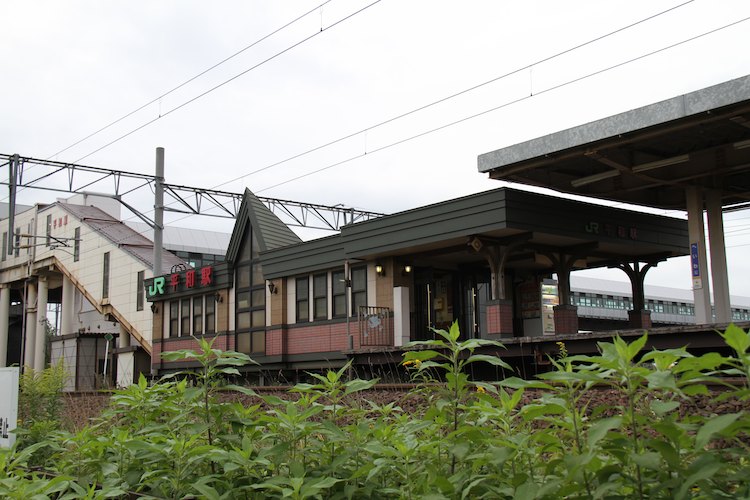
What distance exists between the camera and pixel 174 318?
1232 inches

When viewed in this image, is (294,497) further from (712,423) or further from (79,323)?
(79,323)

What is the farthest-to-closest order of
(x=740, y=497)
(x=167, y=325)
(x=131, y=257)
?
1. (x=131, y=257)
2. (x=167, y=325)
3. (x=740, y=497)

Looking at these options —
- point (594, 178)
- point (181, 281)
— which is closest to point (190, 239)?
point (181, 281)

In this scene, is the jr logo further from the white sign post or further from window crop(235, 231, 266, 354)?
the white sign post

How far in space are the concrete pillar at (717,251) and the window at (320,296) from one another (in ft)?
35.8

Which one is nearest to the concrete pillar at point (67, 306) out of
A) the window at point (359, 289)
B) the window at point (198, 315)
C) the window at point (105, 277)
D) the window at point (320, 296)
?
the window at point (105, 277)

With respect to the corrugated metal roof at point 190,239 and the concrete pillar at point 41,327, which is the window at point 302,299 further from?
the corrugated metal roof at point 190,239

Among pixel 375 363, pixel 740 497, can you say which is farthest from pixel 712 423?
pixel 375 363

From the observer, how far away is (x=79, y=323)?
5462 cm

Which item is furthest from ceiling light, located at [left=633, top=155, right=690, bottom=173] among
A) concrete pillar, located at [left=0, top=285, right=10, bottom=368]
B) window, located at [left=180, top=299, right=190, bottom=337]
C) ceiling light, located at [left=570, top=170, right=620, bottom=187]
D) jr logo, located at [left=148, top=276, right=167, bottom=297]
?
concrete pillar, located at [left=0, top=285, right=10, bottom=368]

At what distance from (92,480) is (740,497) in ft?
10.5

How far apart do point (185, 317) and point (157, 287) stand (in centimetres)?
222

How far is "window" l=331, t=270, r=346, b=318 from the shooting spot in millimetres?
22953

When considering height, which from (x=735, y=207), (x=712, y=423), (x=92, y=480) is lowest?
(x=92, y=480)
